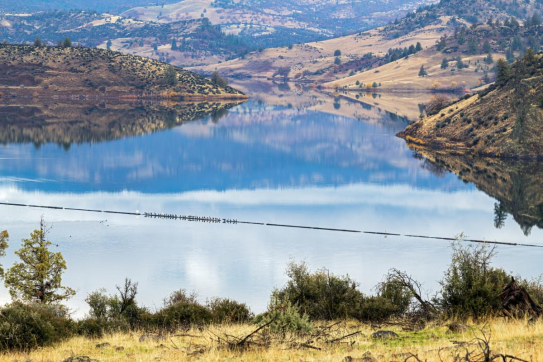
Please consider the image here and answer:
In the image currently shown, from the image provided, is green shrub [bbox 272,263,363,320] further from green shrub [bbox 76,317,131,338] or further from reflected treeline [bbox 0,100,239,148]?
reflected treeline [bbox 0,100,239,148]

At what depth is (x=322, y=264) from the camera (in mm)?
44938

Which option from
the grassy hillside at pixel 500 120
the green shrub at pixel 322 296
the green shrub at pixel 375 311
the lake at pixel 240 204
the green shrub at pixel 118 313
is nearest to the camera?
the green shrub at pixel 118 313

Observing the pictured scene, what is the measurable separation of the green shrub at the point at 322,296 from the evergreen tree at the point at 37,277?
13.2 meters

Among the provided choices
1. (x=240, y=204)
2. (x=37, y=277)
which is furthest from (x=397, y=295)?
(x=240, y=204)

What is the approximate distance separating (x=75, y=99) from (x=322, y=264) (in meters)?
142

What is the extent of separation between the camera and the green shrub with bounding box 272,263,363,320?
26297 mm

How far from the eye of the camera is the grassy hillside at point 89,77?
6978 inches

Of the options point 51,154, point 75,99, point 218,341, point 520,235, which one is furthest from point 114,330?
point 75,99

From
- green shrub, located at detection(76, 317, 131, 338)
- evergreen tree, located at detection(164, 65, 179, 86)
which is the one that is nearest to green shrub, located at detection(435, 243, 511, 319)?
green shrub, located at detection(76, 317, 131, 338)

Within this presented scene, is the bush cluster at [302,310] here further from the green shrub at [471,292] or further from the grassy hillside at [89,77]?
the grassy hillside at [89,77]

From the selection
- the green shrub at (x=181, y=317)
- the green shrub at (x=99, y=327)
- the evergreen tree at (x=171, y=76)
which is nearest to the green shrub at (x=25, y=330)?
the green shrub at (x=99, y=327)

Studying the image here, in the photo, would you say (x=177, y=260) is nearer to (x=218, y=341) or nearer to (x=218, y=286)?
(x=218, y=286)

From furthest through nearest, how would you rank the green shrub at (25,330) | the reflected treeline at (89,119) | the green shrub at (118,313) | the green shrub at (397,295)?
the reflected treeline at (89,119), the green shrub at (397,295), the green shrub at (118,313), the green shrub at (25,330)

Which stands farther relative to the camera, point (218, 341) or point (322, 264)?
point (322, 264)
